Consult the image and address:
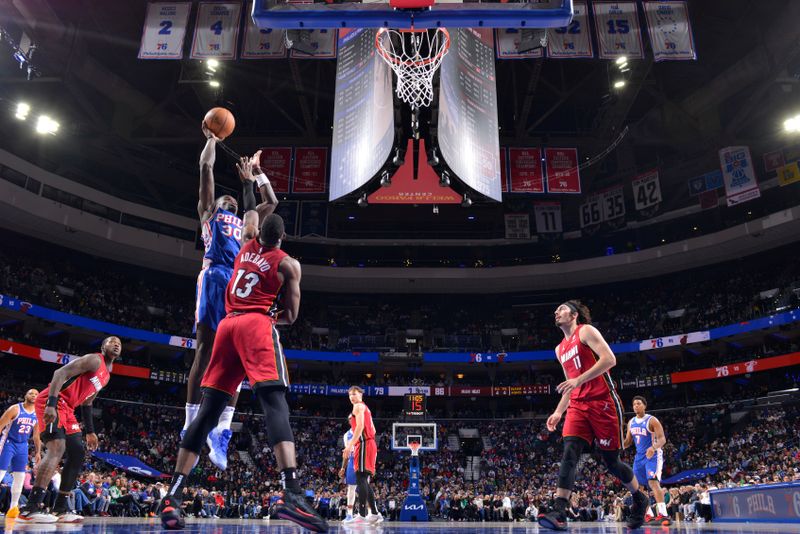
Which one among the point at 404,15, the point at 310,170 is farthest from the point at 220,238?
the point at 310,170

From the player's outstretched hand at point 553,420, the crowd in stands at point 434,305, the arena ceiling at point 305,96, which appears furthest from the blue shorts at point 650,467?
the crowd in stands at point 434,305

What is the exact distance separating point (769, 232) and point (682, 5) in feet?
62.5

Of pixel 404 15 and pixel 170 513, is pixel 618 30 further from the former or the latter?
pixel 170 513

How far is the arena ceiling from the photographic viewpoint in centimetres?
2395

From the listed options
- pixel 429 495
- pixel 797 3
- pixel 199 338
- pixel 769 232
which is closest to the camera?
pixel 199 338

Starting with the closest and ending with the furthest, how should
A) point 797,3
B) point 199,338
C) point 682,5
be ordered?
point 199,338, point 682,5, point 797,3

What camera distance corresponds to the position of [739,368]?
3073 cm

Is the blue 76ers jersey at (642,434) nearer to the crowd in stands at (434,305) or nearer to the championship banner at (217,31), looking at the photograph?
the championship banner at (217,31)

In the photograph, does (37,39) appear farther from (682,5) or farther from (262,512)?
(682,5)

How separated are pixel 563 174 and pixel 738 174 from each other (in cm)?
964

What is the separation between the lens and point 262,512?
23.5 m

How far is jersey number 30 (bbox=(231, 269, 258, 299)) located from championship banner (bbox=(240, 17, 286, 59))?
14.1 meters

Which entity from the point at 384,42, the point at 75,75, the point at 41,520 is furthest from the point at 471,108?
the point at 75,75

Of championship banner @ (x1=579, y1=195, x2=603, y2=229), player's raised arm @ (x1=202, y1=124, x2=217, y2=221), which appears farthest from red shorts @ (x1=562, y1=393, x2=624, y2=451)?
championship banner @ (x1=579, y1=195, x2=603, y2=229)
